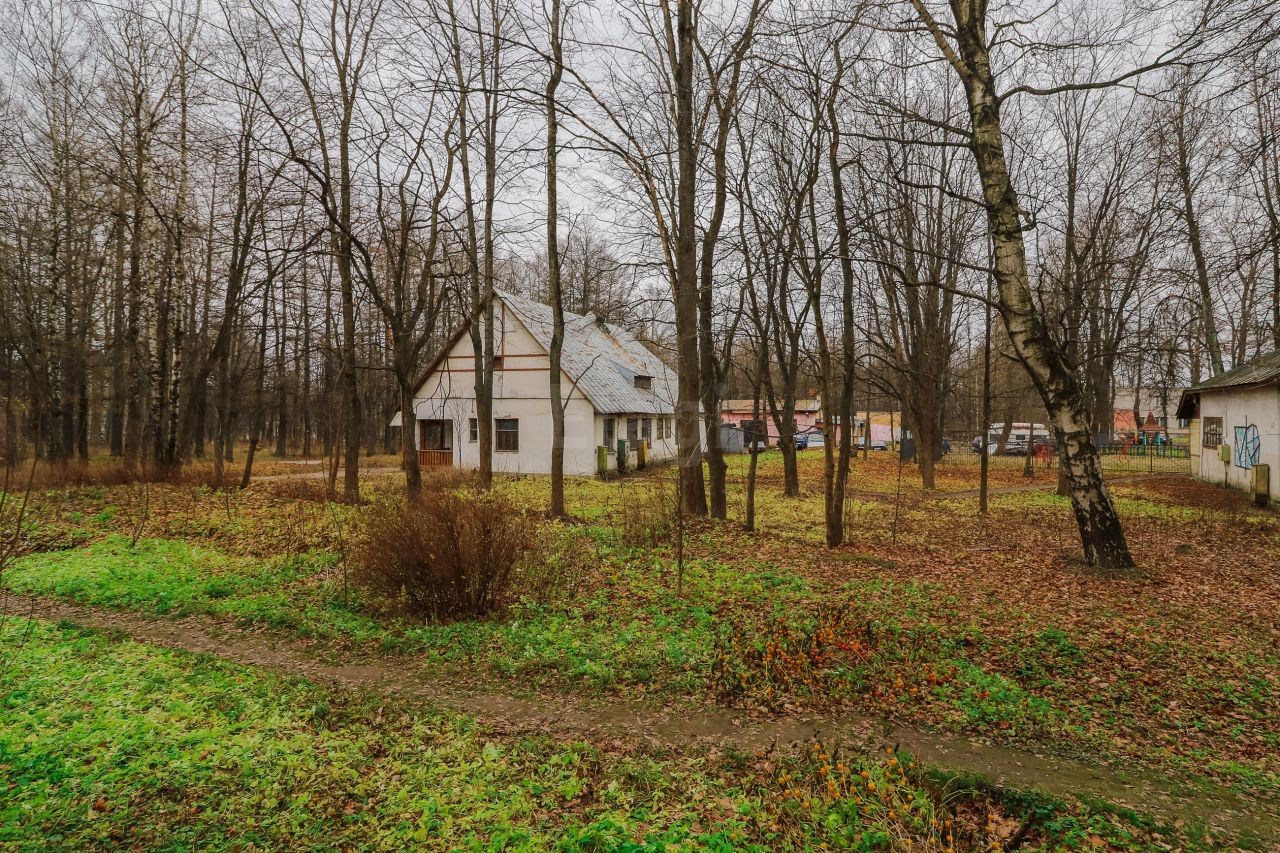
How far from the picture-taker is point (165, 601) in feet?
24.7

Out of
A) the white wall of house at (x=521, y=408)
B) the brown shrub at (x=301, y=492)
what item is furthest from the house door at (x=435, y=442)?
the brown shrub at (x=301, y=492)

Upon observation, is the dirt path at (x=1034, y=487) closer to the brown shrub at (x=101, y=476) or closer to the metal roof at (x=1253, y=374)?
the metal roof at (x=1253, y=374)

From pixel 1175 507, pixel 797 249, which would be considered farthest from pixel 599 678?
pixel 1175 507

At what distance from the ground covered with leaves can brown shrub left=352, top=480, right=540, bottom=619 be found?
25 centimetres

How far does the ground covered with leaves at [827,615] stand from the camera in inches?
196

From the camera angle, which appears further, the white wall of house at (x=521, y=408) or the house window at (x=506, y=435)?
the house window at (x=506, y=435)

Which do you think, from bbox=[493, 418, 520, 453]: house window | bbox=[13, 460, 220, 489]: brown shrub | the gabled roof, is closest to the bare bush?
bbox=[13, 460, 220, 489]: brown shrub

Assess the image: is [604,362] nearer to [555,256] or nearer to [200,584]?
[555,256]

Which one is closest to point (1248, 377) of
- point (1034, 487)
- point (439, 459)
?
point (1034, 487)

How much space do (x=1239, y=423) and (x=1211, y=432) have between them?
10.3 ft

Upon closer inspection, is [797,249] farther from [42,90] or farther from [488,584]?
[42,90]

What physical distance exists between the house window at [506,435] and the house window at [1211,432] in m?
24.4

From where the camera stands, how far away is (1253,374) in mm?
17344

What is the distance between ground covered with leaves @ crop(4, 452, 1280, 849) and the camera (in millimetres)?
4973
